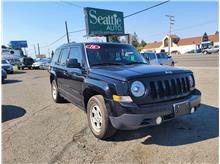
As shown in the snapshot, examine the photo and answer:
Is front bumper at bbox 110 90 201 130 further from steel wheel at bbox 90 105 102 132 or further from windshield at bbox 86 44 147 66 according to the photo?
windshield at bbox 86 44 147 66

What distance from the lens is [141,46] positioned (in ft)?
335

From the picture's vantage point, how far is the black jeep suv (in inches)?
142

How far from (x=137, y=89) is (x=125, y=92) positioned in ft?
0.66

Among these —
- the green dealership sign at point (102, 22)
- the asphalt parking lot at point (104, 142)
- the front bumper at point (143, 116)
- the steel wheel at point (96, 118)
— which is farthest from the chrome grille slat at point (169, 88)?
the green dealership sign at point (102, 22)

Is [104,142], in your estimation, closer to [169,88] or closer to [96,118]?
[96,118]

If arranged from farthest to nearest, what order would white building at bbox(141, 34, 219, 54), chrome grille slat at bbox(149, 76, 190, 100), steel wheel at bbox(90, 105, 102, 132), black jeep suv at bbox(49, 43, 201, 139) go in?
white building at bbox(141, 34, 219, 54)
steel wheel at bbox(90, 105, 102, 132)
chrome grille slat at bbox(149, 76, 190, 100)
black jeep suv at bbox(49, 43, 201, 139)

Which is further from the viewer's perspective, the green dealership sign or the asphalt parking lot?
the green dealership sign

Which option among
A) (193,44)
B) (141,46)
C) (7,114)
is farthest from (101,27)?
(141,46)

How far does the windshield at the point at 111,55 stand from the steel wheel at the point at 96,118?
1005mm

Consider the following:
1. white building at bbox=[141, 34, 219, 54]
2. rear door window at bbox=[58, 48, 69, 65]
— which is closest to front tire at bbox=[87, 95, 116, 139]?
rear door window at bbox=[58, 48, 69, 65]

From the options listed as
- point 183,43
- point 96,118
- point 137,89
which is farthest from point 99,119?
point 183,43

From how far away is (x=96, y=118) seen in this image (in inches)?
169

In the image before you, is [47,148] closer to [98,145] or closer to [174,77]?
[98,145]

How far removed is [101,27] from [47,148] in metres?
22.7
